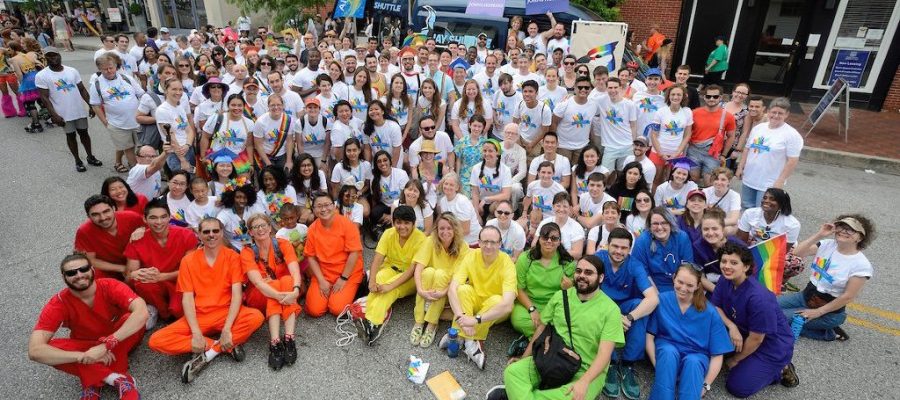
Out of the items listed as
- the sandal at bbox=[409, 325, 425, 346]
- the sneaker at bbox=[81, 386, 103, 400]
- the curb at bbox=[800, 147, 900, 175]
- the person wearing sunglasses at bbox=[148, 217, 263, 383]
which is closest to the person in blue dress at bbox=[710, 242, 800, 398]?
the sandal at bbox=[409, 325, 425, 346]

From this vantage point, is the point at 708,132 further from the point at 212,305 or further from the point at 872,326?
the point at 212,305

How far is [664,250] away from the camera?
4.12 metres

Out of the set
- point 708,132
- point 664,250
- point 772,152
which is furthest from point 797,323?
point 708,132

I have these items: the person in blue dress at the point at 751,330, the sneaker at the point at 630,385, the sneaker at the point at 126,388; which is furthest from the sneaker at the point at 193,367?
the person in blue dress at the point at 751,330

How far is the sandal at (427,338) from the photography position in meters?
4.12

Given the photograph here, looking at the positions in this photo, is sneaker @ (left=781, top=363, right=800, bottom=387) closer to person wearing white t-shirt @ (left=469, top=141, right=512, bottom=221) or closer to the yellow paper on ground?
the yellow paper on ground

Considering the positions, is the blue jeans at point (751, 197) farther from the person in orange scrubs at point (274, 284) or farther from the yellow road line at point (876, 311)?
the person in orange scrubs at point (274, 284)

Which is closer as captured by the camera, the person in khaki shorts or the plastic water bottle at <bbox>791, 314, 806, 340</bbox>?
the plastic water bottle at <bbox>791, 314, 806, 340</bbox>

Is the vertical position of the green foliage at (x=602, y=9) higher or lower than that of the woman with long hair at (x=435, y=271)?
higher

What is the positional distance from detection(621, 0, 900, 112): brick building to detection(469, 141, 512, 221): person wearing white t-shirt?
10.7 metres

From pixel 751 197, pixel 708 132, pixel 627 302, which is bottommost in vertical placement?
pixel 627 302

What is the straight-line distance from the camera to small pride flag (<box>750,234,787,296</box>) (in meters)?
3.89

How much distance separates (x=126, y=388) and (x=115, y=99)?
521 centimetres

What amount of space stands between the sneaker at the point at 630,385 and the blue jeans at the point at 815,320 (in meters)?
1.51
